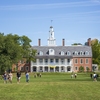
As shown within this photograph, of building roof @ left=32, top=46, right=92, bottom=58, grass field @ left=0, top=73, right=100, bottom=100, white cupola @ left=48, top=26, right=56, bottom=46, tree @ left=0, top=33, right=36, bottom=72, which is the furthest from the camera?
white cupola @ left=48, top=26, right=56, bottom=46

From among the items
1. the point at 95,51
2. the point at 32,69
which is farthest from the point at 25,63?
the point at 95,51

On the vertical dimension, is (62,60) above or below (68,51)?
below

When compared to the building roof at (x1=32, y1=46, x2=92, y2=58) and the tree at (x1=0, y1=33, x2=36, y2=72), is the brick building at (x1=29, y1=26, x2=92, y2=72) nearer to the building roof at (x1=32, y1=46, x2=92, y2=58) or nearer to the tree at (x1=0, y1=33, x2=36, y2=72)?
the building roof at (x1=32, y1=46, x2=92, y2=58)

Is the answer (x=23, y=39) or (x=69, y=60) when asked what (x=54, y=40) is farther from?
(x=23, y=39)

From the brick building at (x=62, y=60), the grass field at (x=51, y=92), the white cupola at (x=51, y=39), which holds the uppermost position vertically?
the white cupola at (x=51, y=39)

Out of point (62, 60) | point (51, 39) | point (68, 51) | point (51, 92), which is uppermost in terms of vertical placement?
Result: point (51, 39)

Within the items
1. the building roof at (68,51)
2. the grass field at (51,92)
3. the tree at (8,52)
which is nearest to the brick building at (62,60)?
the building roof at (68,51)

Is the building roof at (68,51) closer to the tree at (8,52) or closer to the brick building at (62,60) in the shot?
the brick building at (62,60)

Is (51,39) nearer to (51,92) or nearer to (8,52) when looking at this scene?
(8,52)

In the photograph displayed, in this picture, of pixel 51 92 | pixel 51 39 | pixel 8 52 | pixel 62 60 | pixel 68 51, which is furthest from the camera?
pixel 51 39

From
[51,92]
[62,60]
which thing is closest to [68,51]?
[62,60]

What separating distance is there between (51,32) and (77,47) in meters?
13.7

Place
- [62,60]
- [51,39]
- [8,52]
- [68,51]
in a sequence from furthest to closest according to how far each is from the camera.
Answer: [51,39] → [68,51] → [62,60] → [8,52]

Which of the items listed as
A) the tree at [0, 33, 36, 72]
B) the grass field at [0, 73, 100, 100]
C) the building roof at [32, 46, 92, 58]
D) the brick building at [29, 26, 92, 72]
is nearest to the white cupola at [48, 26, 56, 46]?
the building roof at [32, 46, 92, 58]
